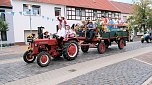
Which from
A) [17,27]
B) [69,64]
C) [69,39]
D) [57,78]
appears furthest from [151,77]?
[17,27]

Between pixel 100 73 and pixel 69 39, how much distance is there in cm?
370

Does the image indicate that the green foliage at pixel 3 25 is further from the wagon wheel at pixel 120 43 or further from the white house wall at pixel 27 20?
the wagon wheel at pixel 120 43

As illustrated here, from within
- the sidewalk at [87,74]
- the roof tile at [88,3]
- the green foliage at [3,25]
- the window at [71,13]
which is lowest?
the sidewalk at [87,74]

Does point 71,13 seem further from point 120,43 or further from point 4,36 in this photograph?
point 120,43

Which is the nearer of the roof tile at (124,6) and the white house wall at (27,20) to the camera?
the white house wall at (27,20)

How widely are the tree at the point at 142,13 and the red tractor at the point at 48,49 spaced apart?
99.9 feet

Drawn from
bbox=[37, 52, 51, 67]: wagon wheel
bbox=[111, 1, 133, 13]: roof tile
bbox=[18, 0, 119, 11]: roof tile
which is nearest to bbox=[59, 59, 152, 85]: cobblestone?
bbox=[37, 52, 51, 67]: wagon wheel

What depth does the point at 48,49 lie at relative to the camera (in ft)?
37.3

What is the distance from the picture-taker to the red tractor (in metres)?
10.4

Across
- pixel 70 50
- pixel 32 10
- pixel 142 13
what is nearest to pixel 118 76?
pixel 70 50

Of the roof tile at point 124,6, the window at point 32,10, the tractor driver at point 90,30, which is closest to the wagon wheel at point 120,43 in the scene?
the tractor driver at point 90,30

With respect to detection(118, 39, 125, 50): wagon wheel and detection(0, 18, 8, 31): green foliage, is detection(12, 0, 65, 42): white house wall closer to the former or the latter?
detection(0, 18, 8, 31): green foliage

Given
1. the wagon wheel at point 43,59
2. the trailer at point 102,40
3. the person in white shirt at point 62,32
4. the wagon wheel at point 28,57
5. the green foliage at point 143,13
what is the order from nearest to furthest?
the wagon wheel at point 43,59, the wagon wheel at point 28,57, the person in white shirt at point 62,32, the trailer at point 102,40, the green foliage at point 143,13

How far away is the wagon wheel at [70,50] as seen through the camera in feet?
37.4
